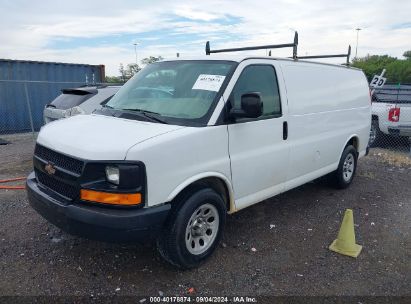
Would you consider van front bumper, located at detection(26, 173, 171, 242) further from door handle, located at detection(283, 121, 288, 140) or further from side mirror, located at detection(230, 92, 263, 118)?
door handle, located at detection(283, 121, 288, 140)

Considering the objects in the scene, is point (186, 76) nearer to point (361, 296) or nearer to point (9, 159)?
point (361, 296)

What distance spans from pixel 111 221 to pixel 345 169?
175 inches

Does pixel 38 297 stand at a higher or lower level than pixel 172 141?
lower

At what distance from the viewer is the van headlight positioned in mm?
3003

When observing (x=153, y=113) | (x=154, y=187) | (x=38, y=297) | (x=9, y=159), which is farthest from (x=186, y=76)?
(x=9, y=159)

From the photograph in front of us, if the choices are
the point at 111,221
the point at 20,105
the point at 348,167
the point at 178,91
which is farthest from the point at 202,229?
the point at 20,105

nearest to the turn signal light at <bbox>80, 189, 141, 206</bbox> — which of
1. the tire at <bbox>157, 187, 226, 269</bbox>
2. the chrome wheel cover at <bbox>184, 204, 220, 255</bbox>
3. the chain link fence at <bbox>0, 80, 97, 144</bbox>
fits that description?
the tire at <bbox>157, 187, 226, 269</bbox>

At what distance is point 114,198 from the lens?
302cm

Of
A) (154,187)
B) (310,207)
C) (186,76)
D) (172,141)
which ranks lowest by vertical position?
(310,207)

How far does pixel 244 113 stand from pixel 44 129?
2.08 metres

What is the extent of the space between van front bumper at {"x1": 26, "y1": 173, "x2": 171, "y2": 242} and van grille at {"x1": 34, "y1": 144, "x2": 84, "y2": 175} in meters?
0.31

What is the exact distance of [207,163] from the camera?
3512mm

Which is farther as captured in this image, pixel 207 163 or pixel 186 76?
pixel 186 76

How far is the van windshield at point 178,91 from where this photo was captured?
3646 millimetres
